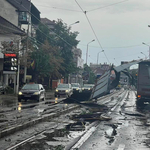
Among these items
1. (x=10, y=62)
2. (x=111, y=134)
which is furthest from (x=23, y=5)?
(x=111, y=134)

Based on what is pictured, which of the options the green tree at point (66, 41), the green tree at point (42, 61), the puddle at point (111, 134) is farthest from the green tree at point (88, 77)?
the puddle at point (111, 134)

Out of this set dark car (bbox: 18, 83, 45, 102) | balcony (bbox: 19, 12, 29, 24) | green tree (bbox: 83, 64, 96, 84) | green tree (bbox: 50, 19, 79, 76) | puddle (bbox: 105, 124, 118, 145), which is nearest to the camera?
puddle (bbox: 105, 124, 118, 145)

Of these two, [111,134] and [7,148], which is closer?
[7,148]

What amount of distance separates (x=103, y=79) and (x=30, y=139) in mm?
14867

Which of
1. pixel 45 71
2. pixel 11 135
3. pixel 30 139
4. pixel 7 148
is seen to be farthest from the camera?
pixel 45 71

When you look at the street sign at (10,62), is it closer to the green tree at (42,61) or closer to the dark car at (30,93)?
the dark car at (30,93)

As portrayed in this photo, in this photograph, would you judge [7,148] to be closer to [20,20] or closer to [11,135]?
[11,135]

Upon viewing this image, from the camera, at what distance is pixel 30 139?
8109 mm

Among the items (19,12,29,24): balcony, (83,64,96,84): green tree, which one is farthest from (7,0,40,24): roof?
(83,64,96,84): green tree

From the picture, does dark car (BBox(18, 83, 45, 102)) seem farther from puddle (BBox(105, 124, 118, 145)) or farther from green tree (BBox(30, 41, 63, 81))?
green tree (BBox(30, 41, 63, 81))

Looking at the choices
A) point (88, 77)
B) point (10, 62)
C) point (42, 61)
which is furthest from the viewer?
point (88, 77)

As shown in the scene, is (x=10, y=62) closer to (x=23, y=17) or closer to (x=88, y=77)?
(x=23, y=17)

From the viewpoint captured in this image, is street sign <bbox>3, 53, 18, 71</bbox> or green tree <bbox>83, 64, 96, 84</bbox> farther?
green tree <bbox>83, 64, 96, 84</bbox>

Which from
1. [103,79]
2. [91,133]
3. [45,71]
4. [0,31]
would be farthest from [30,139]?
[45,71]
